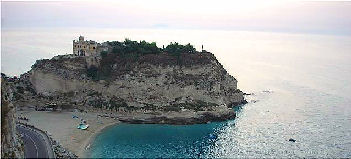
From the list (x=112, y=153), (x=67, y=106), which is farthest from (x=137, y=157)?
(x=67, y=106)

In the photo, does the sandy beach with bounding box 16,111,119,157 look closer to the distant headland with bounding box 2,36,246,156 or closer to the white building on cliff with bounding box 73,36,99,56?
the distant headland with bounding box 2,36,246,156

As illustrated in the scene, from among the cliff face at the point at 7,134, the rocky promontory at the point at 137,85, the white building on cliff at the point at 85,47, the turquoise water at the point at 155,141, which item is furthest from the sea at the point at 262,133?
the white building on cliff at the point at 85,47

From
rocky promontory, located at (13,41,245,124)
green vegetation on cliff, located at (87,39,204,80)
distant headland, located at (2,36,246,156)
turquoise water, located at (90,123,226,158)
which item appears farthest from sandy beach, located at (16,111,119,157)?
green vegetation on cliff, located at (87,39,204,80)

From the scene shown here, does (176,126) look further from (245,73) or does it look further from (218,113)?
(245,73)

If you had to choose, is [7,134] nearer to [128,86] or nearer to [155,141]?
[155,141]

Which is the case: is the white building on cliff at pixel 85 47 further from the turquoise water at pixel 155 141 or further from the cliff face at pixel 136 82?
the turquoise water at pixel 155 141

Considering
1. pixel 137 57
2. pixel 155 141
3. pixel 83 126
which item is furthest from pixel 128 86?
pixel 155 141
